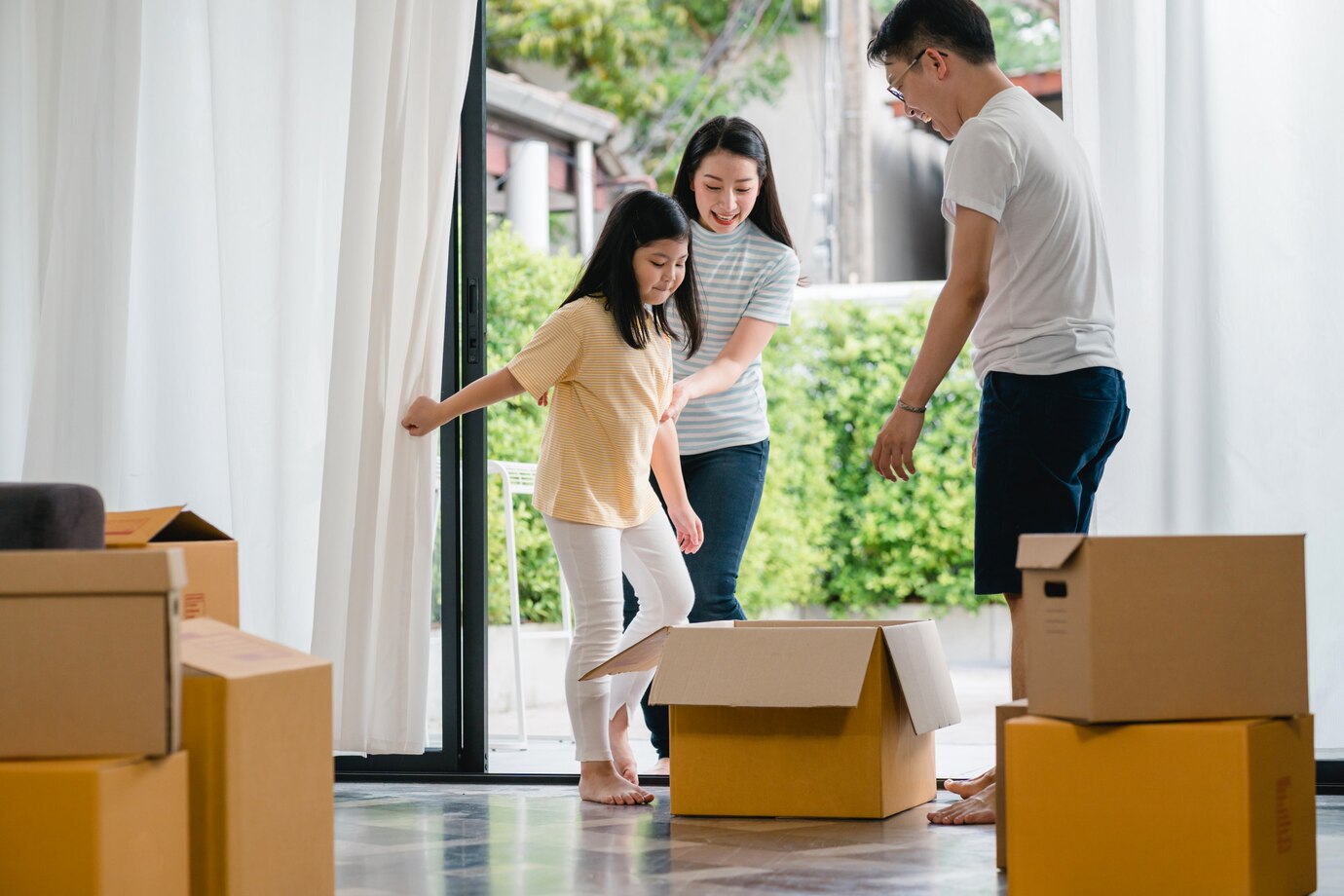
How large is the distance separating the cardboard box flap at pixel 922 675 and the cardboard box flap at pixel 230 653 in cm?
98

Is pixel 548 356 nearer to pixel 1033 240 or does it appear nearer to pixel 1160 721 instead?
pixel 1033 240

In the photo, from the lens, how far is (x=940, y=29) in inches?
85.6

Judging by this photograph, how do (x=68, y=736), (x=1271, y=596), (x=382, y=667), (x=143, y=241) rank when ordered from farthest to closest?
(x=143, y=241) < (x=382, y=667) < (x=1271, y=596) < (x=68, y=736)

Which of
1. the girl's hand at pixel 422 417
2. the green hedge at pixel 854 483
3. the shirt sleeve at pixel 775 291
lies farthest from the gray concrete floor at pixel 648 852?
the green hedge at pixel 854 483

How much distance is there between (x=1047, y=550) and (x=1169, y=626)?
16 cm

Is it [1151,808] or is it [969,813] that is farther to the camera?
[969,813]

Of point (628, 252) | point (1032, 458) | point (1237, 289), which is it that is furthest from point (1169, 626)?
point (628, 252)

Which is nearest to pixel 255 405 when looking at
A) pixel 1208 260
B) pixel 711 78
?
pixel 1208 260

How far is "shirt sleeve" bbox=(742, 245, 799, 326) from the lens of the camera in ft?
9.14

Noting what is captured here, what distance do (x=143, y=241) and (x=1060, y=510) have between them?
189 centimetres

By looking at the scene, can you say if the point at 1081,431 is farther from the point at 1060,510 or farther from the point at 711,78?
the point at 711,78

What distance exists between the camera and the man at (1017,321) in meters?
2.06

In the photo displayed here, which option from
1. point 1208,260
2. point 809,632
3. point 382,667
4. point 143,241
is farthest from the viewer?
point 143,241

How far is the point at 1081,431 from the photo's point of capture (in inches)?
81.4
